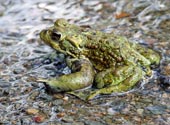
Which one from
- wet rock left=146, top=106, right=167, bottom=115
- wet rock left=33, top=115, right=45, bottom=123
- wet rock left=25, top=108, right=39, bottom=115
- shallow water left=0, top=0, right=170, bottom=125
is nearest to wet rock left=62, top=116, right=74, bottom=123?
shallow water left=0, top=0, right=170, bottom=125

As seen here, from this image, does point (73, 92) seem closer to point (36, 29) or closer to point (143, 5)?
point (36, 29)

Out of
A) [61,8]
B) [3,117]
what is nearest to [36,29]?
[61,8]

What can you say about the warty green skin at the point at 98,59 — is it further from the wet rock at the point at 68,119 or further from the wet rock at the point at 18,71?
the wet rock at the point at 18,71

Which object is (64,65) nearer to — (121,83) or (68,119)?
(121,83)

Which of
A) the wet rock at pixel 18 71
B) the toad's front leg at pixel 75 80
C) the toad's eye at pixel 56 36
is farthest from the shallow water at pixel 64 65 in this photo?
the toad's eye at pixel 56 36

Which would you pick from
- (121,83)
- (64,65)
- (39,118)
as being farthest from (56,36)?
(39,118)

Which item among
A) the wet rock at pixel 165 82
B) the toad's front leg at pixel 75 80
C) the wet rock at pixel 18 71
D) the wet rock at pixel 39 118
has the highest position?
the wet rock at pixel 18 71
